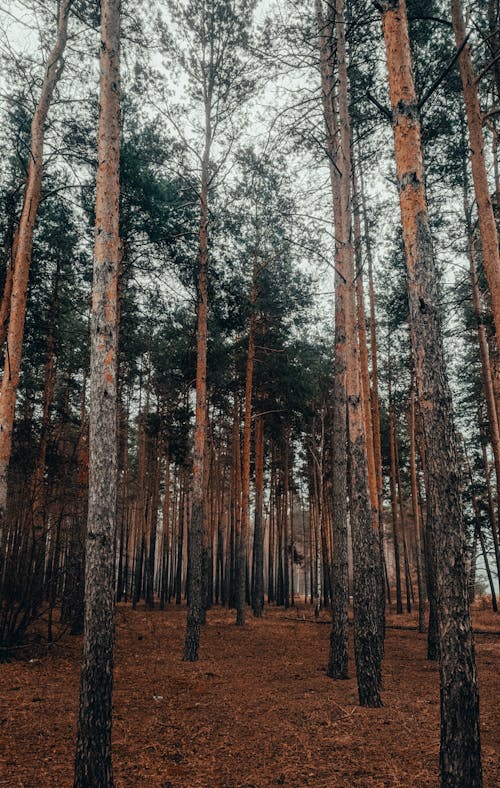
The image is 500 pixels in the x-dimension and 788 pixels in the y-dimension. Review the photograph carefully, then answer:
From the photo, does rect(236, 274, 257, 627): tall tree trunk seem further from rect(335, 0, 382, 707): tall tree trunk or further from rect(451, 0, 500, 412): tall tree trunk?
rect(451, 0, 500, 412): tall tree trunk

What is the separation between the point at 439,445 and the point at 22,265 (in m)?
7.34

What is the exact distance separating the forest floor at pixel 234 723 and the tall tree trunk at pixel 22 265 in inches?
128

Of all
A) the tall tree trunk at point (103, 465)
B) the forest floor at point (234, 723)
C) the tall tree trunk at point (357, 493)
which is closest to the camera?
the tall tree trunk at point (103, 465)

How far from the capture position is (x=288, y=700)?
6727 millimetres

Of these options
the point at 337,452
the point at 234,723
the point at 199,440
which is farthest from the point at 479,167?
the point at 234,723

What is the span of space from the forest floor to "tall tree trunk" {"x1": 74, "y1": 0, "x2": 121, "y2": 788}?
582 millimetres

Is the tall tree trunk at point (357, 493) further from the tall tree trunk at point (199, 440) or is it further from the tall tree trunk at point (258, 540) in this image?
the tall tree trunk at point (258, 540)

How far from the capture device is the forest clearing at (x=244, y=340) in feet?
13.1

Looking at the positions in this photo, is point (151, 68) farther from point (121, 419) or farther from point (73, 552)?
point (121, 419)

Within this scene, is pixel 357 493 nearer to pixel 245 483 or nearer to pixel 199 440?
pixel 199 440

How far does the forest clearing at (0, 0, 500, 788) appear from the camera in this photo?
398cm

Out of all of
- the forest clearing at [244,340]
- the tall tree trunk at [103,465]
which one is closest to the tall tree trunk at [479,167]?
the forest clearing at [244,340]

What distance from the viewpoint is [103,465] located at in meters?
4.09

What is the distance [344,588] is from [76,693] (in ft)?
15.4
